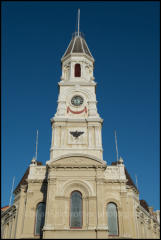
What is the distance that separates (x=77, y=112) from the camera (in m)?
39.6

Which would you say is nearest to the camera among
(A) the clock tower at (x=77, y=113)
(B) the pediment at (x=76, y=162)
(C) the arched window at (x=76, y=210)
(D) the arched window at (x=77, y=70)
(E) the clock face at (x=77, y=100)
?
(C) the arched window at (x=76, y=210)

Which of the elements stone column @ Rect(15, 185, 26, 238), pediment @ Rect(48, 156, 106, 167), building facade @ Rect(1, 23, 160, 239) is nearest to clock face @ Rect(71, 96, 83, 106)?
building facade @ Rect(1, 23, 160, 239)

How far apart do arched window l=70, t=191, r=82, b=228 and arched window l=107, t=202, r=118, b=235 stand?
391 centimetres

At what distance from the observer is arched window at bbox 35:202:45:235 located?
30.8 m

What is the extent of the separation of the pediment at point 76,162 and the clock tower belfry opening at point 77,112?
483 mm

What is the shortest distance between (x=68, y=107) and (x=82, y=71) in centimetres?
783

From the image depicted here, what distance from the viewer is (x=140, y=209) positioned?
3856 centimetres

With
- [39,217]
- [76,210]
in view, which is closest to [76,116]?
[76,210]

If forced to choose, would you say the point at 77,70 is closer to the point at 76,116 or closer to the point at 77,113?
the point at 77,113

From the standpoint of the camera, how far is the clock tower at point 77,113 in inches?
1403

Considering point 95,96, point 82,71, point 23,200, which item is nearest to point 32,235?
point 23,200

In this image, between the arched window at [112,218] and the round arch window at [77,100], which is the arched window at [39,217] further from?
the round arch window at [77,100]

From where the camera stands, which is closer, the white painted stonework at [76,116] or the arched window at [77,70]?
the white painted stonework at [76,116]

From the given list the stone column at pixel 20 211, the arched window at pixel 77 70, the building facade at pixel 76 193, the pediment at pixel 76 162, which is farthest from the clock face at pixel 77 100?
the stone column at pixel 20 211
